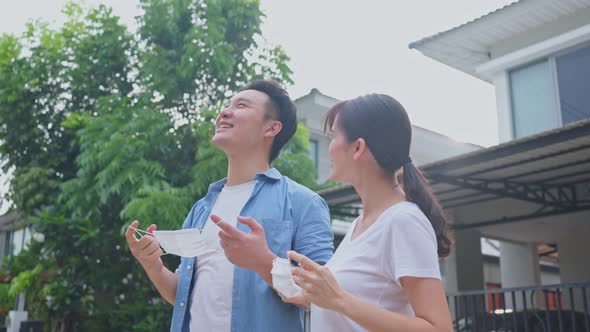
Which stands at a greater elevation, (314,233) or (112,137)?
(112,137)

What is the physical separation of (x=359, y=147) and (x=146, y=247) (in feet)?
3.19

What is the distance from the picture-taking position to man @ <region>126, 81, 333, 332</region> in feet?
6.63

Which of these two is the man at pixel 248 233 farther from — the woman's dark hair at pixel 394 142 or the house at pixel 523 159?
the house at pixel 523 159

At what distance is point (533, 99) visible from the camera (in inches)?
407

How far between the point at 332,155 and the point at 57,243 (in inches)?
330

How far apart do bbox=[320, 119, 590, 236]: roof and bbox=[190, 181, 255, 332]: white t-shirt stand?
4.73 metres

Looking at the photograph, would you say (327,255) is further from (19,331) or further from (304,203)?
(19,331)

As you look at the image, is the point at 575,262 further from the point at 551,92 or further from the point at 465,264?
the point at 551,92

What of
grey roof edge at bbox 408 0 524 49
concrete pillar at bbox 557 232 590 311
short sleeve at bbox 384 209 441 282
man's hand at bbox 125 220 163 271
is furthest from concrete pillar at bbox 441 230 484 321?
short sleeve at bbox 384 209 441 282

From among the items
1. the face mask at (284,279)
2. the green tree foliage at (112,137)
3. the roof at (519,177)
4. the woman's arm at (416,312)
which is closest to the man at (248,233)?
the face mask at (284,279)

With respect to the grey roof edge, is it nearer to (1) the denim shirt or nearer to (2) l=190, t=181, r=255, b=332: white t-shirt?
(1) the denim shirt

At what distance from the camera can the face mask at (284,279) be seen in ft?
4.97

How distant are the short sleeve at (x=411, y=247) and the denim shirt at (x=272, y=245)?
2.00ft

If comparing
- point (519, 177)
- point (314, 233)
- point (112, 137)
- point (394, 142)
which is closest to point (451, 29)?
point (519, 177)
